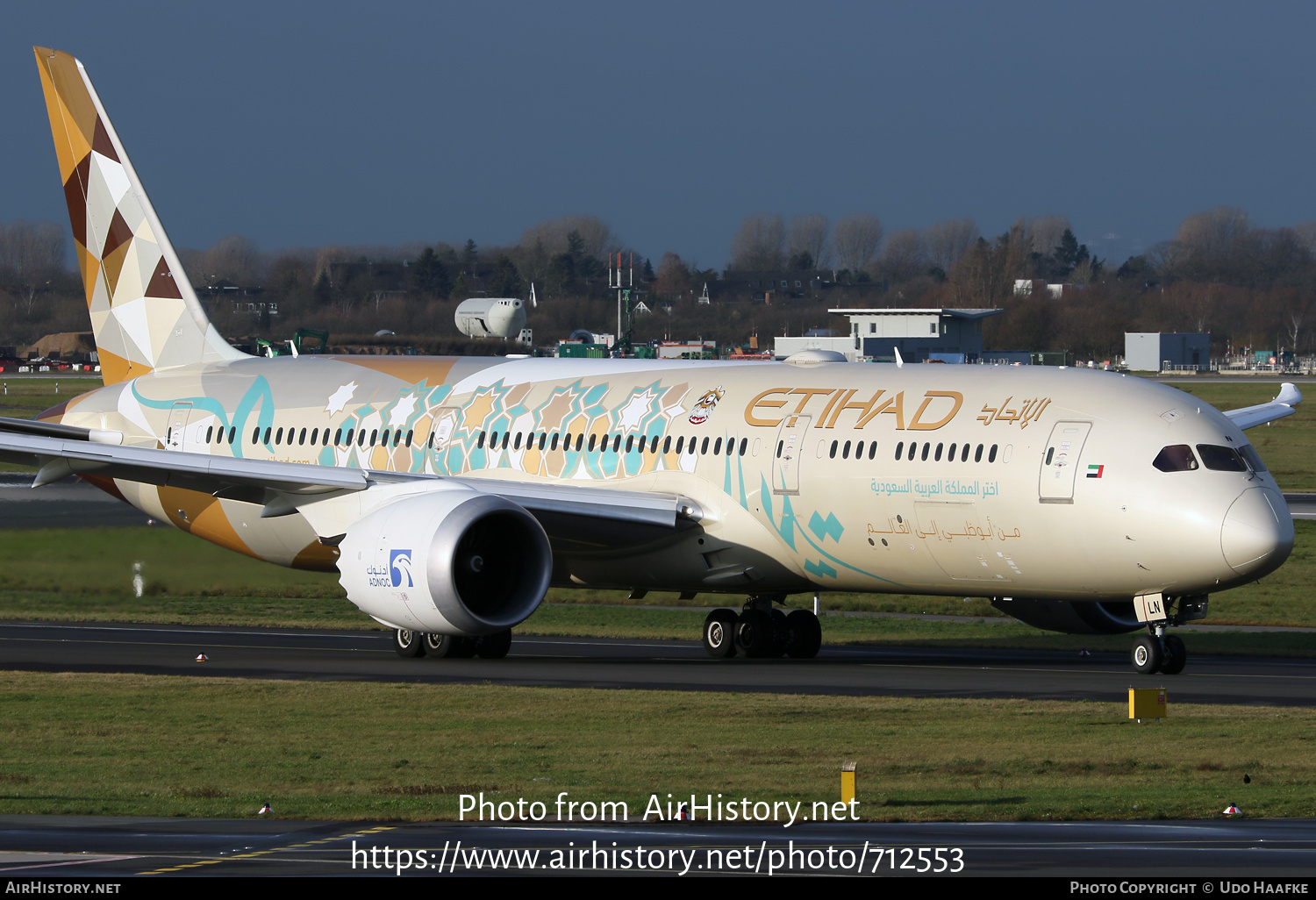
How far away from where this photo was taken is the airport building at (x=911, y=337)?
110 meters

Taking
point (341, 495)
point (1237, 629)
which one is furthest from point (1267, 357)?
point (341, 495)

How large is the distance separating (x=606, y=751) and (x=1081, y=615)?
11355 mm

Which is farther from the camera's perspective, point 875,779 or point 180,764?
point 180,764

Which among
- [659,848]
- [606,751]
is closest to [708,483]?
[606,751]

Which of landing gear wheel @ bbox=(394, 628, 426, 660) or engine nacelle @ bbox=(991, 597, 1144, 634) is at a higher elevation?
engine nacelle @ bbox=(991, 597, 1144, 634)

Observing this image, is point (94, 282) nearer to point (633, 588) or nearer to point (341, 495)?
point (341, 495)

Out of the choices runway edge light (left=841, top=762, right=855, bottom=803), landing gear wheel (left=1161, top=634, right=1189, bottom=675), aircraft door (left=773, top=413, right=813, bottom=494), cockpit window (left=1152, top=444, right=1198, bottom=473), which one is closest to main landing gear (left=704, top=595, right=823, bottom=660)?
aircraft door (left=773, top=413, right=813, bottom=494)

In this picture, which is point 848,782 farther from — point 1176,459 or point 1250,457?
point 1250,457

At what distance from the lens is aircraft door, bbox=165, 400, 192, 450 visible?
31938 mm

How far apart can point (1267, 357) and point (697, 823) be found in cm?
14367

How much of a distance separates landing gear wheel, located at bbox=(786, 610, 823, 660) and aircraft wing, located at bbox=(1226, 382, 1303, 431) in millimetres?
7240

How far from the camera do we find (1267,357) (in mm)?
147125

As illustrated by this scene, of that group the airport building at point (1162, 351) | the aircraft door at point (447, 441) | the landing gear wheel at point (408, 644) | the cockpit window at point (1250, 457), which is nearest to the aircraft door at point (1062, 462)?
the cockpit window at point (1250, 457)

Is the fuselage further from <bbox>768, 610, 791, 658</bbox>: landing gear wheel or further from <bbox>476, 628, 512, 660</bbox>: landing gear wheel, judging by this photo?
<bbox>476, 628, 512, 660</bbox>: landing gear wheel
